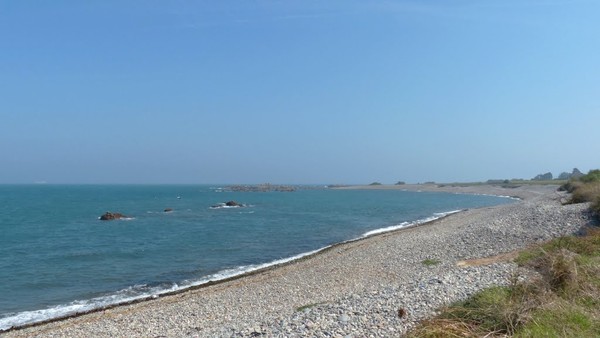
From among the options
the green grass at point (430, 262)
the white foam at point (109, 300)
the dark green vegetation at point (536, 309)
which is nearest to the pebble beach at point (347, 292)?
the green grass at point (430, 262)

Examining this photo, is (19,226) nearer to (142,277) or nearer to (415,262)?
(142,277)

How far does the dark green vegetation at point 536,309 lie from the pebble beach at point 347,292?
809mm

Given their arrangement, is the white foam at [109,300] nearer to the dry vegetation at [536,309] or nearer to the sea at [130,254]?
the sea at [130,254]

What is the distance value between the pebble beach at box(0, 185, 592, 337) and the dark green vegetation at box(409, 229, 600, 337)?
809 mm

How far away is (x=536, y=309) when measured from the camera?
8438mm

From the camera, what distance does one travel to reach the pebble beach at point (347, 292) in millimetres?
9836

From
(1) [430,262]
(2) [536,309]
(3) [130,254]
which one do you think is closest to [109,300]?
(3) [130,254]

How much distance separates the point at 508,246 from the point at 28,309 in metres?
22.5

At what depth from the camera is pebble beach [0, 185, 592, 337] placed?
9.84 metres

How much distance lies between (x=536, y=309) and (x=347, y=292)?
965 cm

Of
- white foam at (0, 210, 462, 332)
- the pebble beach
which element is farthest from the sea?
the pebble beach

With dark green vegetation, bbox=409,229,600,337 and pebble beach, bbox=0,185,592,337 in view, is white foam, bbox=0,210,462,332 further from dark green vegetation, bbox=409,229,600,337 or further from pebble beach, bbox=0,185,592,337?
dark green vegetation, bbox=409,229,600,337

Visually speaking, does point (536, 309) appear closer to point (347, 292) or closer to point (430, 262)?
point (347, 292)

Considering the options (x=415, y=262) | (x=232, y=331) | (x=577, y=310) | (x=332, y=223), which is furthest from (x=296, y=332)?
(x=332, y=223)
